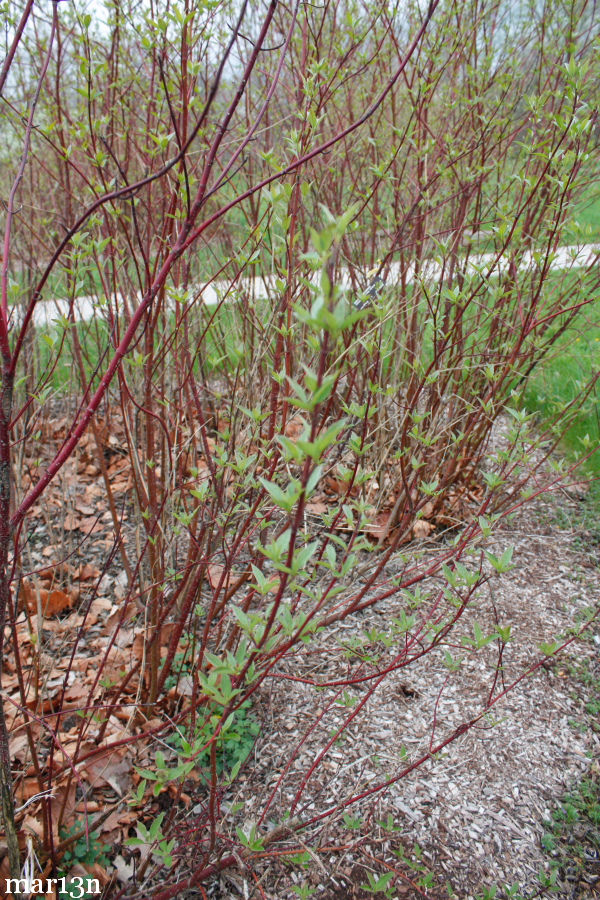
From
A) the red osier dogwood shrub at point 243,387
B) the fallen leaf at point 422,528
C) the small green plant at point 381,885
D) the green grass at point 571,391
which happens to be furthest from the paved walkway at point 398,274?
the small green plant at point 381,885

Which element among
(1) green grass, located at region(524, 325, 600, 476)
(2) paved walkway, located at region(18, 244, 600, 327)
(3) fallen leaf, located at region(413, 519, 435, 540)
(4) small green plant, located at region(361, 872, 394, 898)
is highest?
(2) paved walkway, located at region(18, 244, 600, 327)

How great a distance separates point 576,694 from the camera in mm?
2580

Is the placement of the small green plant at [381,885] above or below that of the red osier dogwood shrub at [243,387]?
below

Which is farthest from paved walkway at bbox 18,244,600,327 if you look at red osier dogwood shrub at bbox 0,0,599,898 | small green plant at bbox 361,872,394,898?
small green plant at bbox 361,872,394,898

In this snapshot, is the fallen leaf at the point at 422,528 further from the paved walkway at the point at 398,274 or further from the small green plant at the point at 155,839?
the small green plant at the point at 155,839

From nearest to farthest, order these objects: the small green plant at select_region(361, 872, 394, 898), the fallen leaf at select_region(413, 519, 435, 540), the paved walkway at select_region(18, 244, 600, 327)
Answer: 1. the small green plant at select_region(361, 872, 394, 898)
2. the paved walkway at select_region(18, 244, 600, 327)
3. the fallen leaf at select_region(413, 519, 435, 540)

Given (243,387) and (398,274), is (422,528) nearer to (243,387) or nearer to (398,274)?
(243,387)

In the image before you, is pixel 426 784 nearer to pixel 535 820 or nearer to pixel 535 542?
pixel 535 820

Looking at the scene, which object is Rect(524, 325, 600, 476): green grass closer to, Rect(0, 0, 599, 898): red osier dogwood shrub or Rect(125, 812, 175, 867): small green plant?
Rect(0, 0, 599, 898): red osier dogwood shrub

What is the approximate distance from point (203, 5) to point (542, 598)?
112 inches

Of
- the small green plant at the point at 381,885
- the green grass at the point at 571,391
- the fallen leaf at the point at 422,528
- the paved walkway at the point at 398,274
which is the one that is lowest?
the small green plant at the point at 381,885

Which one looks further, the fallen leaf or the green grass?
the green grass

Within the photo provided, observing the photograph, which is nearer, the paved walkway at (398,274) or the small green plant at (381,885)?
the small green plant at (381,885)

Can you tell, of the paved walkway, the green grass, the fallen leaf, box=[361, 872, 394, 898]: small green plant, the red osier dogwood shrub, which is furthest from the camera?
the green grass
